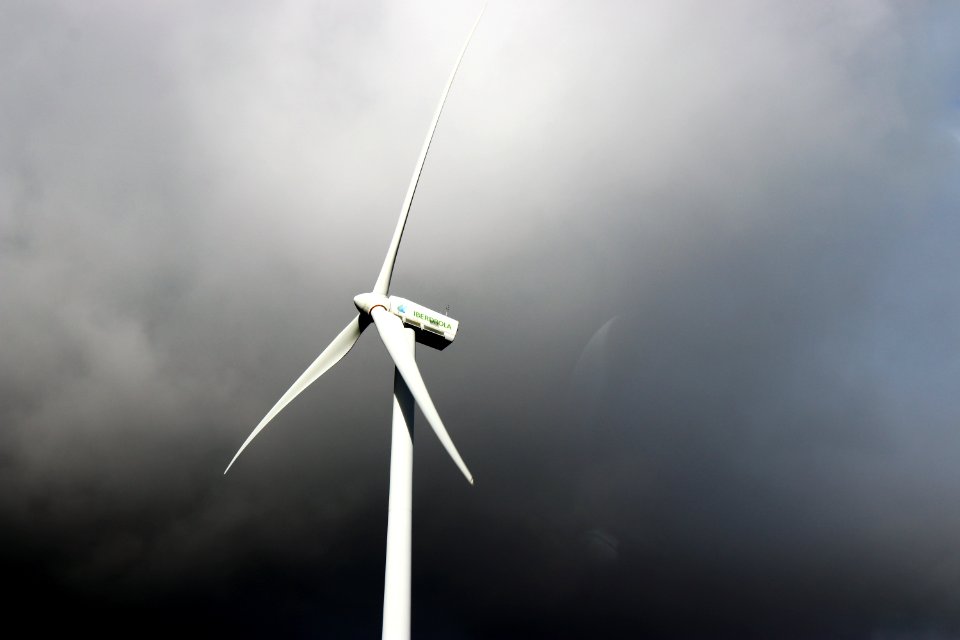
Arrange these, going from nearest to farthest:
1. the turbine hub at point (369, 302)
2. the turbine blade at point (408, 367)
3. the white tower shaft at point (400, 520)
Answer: the white tower shaft at point (400, 520) < the turbine blade at point (408, 367) < the turbine hub at point (369, 302)

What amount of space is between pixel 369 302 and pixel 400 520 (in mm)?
12067

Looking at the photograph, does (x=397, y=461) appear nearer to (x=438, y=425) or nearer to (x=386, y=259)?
(x=438, y=425)

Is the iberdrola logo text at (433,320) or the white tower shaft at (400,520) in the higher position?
the iberdrola logo text at (433,320)

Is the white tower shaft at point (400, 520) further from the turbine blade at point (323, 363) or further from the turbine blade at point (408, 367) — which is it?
the turbine blade at point (323, 363)

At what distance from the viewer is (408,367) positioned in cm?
3841

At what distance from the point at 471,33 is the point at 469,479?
2774 centimetres

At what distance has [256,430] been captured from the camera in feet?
144

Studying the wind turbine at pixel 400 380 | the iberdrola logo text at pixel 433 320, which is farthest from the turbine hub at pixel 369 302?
the iberdrola logo text at pixel 433 320

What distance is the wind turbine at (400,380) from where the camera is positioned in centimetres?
3372

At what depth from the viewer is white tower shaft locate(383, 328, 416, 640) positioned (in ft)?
108

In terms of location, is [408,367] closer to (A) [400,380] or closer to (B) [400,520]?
(A) [400,380]

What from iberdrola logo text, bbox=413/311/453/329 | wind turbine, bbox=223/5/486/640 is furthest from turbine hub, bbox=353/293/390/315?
iberdrola logo text, bbox=413/311/453/329

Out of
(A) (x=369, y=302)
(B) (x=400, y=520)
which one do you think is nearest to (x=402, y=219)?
(A) (x=369, y=302)

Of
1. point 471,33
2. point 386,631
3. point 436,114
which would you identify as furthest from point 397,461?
point 471,33
